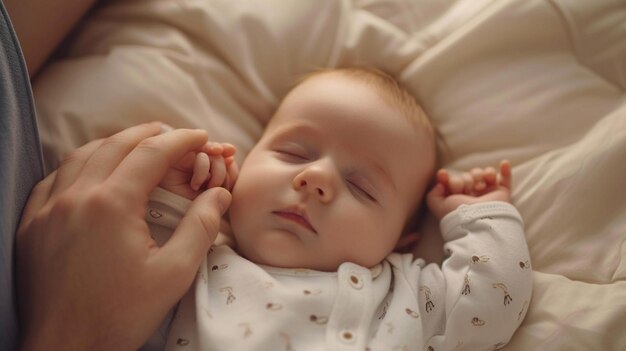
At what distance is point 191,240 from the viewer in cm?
92

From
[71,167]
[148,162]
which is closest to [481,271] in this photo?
[148,162]

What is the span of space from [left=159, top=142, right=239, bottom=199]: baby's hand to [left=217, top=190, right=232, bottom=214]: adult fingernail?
49 mm

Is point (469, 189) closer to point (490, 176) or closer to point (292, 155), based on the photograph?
point (490, 176)

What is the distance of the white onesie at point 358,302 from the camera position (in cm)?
97

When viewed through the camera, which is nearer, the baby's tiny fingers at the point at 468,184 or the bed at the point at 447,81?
the bed at the point at 447,81

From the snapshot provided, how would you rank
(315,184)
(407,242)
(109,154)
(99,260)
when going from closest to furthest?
(99,260)
(109,154)
(315,184)
(407,242)

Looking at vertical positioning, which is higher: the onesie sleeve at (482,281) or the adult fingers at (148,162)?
the adult fingers at (148,162)

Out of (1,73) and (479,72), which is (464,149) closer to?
(479,72)

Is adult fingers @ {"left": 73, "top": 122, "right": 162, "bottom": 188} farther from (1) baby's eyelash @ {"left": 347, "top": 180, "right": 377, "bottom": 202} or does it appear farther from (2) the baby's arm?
(2) the baby's arm

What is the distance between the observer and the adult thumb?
0.89 metres

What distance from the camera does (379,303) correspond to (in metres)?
1.07

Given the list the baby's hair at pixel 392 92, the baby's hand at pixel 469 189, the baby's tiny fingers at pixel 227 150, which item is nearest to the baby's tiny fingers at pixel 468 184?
the baby's hand at pixel 469 189

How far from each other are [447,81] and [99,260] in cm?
83

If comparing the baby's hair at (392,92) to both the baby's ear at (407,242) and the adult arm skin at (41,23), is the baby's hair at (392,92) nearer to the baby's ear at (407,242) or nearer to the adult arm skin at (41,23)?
the baby's ear at (407,242)
